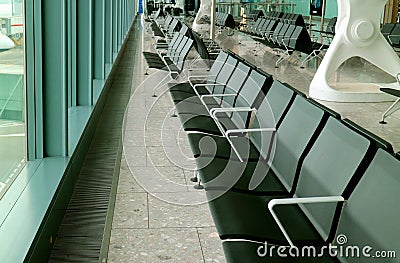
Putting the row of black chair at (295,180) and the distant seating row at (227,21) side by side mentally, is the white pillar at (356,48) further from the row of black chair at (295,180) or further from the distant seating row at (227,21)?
the distant seating row at (227,21)

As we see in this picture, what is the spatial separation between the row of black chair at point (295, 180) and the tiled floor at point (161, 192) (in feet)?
1.22

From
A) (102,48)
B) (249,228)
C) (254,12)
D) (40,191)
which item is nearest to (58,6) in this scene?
(40,191)

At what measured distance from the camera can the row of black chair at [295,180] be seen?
2.05 m

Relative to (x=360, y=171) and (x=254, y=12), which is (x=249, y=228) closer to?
(x=360, y=171)

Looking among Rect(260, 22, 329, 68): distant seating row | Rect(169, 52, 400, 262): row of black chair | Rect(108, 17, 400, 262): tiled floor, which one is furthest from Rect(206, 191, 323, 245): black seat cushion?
Rect(260, 22, 329, 68): distant seating row

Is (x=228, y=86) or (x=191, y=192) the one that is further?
(x=228, y=86)

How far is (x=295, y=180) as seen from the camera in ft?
9.20

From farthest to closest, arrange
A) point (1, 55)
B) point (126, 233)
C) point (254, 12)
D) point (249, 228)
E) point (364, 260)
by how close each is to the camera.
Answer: point (254, 12), point (126, 233), point (1, 55), point (249, 228), point (364, 260)

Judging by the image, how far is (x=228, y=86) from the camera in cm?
484

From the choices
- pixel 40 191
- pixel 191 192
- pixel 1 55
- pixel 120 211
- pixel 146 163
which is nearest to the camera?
pixel 1 55

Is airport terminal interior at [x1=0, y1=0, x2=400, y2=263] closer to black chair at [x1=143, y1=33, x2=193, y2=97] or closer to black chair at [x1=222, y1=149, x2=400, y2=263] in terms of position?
black chair at [x1=222, y1=149, x2=400, y2=263]

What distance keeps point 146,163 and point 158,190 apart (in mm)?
638

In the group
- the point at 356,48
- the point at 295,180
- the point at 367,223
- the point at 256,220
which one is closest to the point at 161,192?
the point at 295,180

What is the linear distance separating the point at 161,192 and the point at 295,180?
131 centimetres
